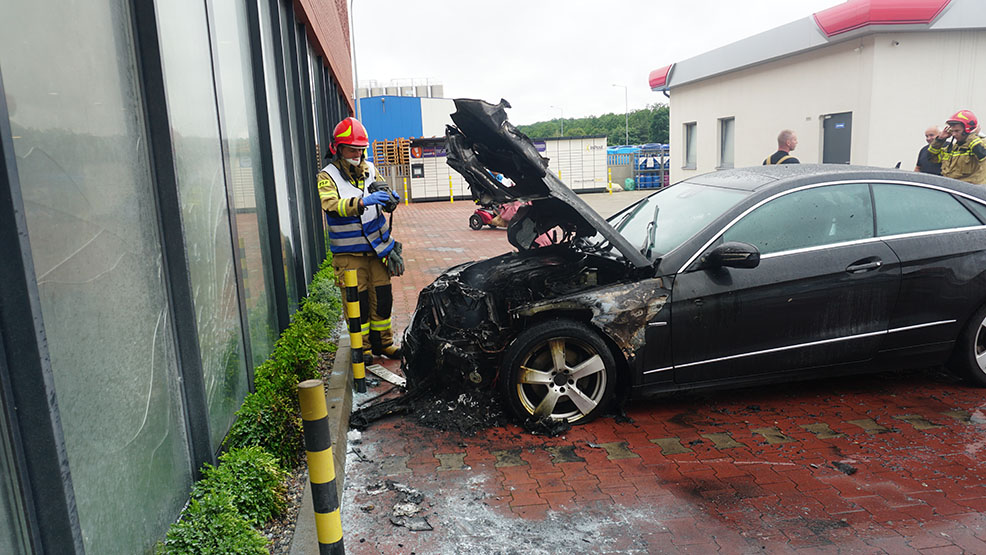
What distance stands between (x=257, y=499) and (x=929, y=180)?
16.1 feet

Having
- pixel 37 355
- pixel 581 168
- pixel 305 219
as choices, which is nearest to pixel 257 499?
pixel 37 355

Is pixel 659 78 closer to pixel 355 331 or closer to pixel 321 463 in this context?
pixel 355 331

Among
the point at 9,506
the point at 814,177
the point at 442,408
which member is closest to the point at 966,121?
the point at 814,177

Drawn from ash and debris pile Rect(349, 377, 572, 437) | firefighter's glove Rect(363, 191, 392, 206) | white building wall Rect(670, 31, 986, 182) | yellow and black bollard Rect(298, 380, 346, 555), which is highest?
white building wall Rect(670, 31, 986, 182)

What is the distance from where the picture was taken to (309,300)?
6953 millimetres

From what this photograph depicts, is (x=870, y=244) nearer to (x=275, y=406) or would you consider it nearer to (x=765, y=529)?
(x=765, y=529)

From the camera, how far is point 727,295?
14.4ft

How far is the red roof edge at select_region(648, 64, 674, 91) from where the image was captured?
24.3 metres

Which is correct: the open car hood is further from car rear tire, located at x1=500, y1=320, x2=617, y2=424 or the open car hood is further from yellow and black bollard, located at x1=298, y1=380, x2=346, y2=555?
yellow and black bollard, located at x1=298, y1=380, x2=346, y2=555

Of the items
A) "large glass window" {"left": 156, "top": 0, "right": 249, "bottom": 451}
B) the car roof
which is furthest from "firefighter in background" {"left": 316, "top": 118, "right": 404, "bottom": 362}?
the car roof

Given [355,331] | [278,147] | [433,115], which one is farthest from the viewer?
[433,115]

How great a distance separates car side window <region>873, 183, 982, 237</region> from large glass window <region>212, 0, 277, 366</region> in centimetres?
441

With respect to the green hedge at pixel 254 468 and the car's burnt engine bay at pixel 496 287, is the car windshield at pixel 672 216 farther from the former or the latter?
the green hedge at pixel 254 468

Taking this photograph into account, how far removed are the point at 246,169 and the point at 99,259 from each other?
2695 millimetres
